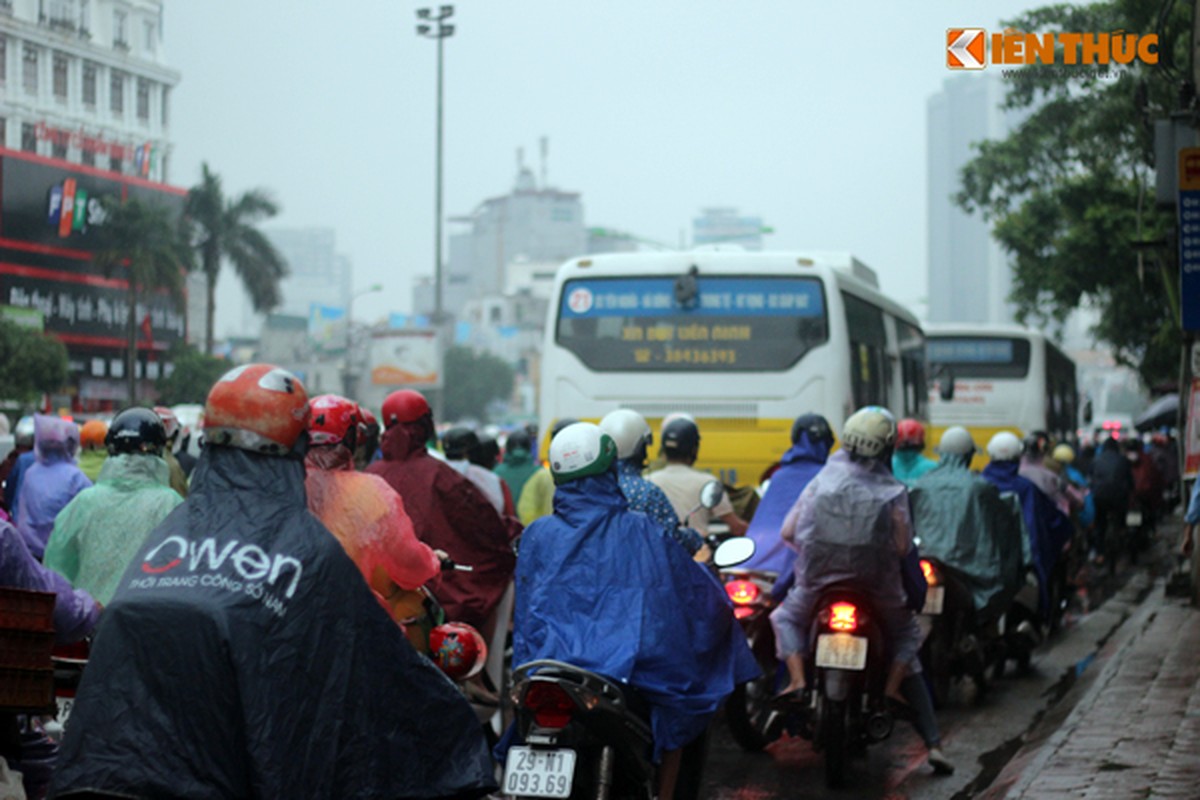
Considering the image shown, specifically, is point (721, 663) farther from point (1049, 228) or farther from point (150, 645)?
point (1049, 228)

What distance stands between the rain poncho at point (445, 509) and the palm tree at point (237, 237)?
51.4m

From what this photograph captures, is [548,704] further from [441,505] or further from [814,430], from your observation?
[814,430]

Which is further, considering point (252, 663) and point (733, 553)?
point (733, 553)

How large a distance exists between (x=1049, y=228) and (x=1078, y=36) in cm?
1230

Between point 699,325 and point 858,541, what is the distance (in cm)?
705

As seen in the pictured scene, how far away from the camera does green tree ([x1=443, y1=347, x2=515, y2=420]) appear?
112 meters

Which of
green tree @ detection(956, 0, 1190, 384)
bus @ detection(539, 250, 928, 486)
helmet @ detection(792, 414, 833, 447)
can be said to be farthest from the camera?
green tree @ detection(956, 0, 1190, 384)

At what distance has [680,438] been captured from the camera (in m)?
8.82

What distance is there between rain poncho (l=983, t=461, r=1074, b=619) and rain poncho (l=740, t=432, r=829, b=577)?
3.19 meters

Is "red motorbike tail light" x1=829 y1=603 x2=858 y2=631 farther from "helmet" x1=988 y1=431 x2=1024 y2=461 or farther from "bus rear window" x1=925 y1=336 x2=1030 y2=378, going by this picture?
"bus rear window" x1=925 y1=336 x2=1030 y2=378

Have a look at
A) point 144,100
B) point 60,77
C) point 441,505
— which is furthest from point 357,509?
point 144,100

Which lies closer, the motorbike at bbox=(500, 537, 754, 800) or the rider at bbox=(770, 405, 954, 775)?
the motorbike at bbox=(500, 537, 754, 800)

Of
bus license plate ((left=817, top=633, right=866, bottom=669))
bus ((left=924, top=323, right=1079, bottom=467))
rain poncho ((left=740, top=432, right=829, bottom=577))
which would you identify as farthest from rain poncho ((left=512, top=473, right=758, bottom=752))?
bus ((left=924, top=323, right=1079, bottom=467))

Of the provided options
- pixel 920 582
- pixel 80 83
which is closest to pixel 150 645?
pixel 920 582
